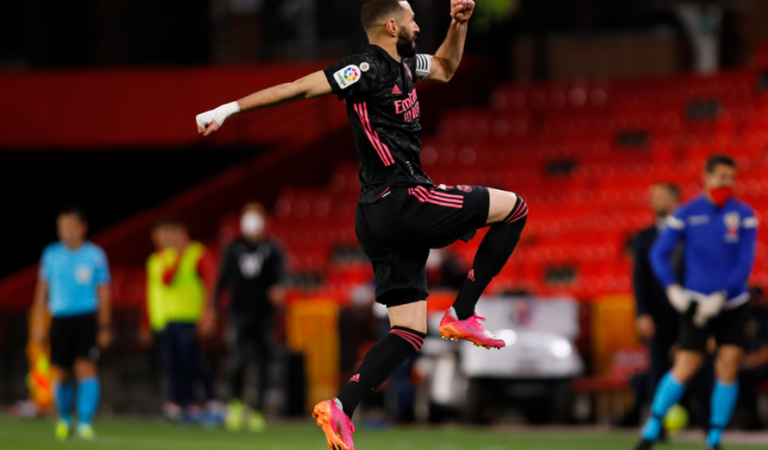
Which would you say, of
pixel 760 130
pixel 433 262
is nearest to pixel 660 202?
pixel 433 262

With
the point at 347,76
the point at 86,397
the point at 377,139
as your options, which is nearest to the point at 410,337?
the point at 377,139

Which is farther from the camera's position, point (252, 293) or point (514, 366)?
point (252, 293)

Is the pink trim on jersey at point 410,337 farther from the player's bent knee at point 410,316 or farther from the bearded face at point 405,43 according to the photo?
the bearded face at point 405,43

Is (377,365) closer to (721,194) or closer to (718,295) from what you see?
(718,295)

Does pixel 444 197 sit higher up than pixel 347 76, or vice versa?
pixel 347 76

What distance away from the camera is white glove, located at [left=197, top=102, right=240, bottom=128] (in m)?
5.31

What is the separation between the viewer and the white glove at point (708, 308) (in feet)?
26.8

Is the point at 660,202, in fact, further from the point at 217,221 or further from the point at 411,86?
the point at 217,221

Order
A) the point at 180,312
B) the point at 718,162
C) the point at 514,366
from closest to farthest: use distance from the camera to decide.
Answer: the point at 718,162
the point at 514,366
the point at 180,312

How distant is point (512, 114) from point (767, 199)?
656 centimetres

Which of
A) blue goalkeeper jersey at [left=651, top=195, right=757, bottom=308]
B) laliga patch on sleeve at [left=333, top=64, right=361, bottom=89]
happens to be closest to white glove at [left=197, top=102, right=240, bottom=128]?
laliga patch on sleeve at [left=333, top=64, right=361, bottom=89]

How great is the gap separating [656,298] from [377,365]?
16.6 ft

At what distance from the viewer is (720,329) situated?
8.37 meters

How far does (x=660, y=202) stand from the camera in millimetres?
10055
